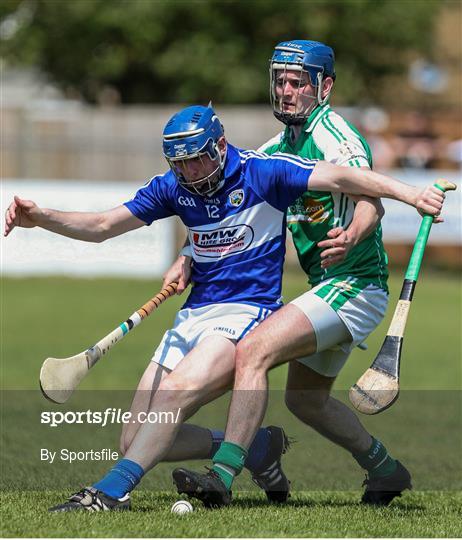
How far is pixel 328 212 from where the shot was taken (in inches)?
248

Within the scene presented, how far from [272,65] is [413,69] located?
1081 inches

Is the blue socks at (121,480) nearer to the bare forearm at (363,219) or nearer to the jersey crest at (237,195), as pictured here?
the jersey crest at (237,195)

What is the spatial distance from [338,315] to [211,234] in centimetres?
73

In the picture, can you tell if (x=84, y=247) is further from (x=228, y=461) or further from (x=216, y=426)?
(x=228, y=461)

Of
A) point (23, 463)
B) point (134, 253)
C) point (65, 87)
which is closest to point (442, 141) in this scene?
point (134, 253)

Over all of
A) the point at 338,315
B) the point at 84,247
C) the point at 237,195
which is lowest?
the point at 84,247

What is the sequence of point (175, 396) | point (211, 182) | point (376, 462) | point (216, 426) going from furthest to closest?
point (216, 426) → point (376, 462) → point (211, 182) → point (175, 396)

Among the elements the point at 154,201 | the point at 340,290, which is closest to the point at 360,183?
the point at 340,290

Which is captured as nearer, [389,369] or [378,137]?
[389,369]

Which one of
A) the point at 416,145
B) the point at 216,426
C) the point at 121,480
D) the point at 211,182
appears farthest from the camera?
the point at 416,145

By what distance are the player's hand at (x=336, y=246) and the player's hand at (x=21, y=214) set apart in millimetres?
1444

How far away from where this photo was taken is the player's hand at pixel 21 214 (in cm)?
621

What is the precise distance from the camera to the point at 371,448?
21.7 feet

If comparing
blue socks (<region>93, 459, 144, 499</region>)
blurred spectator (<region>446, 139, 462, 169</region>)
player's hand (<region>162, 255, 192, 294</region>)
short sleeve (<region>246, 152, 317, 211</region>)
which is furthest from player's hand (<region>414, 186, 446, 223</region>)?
blurred spectator (<region>446, 139, 462, 169</region>)
